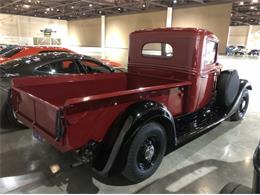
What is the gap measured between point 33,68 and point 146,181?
2961mm

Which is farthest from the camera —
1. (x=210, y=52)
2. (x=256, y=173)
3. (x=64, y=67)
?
(x=64, y=67)

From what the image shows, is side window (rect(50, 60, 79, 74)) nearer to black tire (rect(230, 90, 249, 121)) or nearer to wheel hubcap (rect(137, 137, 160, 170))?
wheel hubcap (rect(137, 137, 160, 170))

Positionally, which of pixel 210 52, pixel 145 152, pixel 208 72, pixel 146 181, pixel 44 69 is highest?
pixel 210 52

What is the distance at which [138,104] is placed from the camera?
2465mm

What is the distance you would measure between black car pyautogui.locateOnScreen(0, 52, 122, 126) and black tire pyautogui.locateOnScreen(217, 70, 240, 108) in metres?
2.69

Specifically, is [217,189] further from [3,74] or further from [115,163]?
[3,74]

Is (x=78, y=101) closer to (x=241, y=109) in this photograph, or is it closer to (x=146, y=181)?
(x=146, y=181)

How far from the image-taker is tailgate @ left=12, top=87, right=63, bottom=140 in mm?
2020

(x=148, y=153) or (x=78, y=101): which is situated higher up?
(x=78, y=101)

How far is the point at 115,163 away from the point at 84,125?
64 centimetres

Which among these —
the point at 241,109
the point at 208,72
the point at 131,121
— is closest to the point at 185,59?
the point at 208,72

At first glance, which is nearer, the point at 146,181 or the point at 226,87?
A: the point at 146,181

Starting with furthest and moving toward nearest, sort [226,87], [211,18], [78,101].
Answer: [211,18] → [226,87] → [78,101]

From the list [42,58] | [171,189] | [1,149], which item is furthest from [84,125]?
[42,58]
